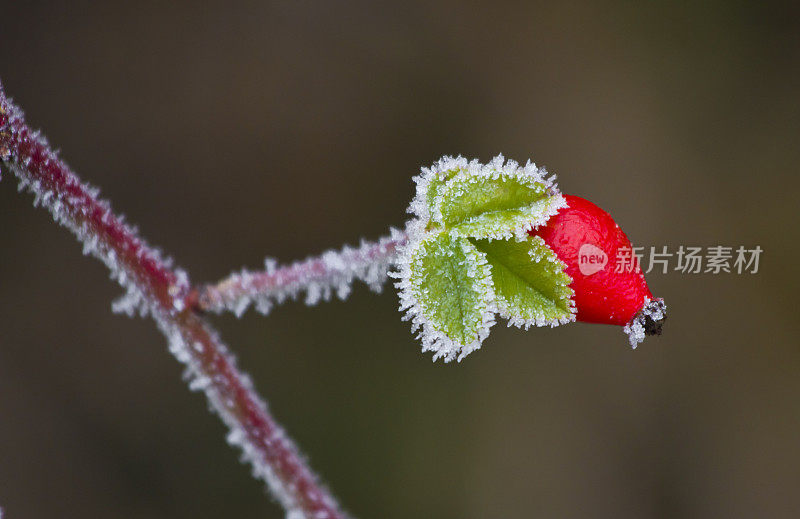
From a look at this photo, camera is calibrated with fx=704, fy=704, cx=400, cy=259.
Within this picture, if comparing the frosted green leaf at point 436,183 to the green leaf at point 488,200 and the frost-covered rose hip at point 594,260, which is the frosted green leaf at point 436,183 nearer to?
the green leaf at point 488,200

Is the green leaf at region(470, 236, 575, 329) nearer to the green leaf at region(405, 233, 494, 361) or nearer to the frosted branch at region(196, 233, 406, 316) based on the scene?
the green leaf at region(405, 233, 494, 361)

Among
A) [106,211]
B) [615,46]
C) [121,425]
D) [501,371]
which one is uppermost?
[615,46]

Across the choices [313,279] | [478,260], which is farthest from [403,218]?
[478,260]

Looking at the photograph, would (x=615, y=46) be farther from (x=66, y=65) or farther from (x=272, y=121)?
(x=66, y=65)

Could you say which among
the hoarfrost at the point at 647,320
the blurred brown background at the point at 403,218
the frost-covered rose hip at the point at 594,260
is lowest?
the hoarfrost at the point at 647,320

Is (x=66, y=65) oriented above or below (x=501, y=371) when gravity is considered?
above

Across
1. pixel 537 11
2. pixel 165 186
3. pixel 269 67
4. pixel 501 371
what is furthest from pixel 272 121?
pixel 501 371

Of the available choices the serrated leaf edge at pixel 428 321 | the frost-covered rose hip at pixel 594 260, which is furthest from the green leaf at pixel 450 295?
the frost-covered rose hip at pixel 594 260
